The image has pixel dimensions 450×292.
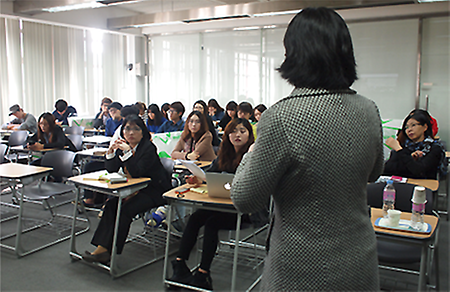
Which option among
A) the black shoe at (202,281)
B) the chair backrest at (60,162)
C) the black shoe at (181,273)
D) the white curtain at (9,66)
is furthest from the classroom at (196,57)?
the black shoe at (202,281)

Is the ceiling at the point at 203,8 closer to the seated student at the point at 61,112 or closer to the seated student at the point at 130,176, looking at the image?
the seated student at the point at 61,112

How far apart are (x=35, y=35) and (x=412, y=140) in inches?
343

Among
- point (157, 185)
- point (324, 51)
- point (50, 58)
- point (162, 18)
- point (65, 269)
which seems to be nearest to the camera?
point (324, 51)

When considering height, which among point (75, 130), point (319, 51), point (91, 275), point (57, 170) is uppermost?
point (319, 51)

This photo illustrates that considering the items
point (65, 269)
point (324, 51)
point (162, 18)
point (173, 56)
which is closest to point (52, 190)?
point (65, 269)

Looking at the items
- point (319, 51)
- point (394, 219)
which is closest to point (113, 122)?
point (394, 219)

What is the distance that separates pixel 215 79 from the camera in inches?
414

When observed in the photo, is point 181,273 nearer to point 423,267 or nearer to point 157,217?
point 157,217

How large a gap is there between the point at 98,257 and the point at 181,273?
0.81 metres

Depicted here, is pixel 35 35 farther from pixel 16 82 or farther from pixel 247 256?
pixel 247 256

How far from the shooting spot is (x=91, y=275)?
10.6ft

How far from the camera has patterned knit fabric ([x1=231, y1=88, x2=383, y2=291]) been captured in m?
1.12

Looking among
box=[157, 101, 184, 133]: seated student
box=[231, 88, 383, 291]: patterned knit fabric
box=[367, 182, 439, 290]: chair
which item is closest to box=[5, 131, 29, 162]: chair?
box=[157, 101, 184, 133]: seated student

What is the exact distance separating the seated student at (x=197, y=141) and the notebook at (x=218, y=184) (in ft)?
6.08
